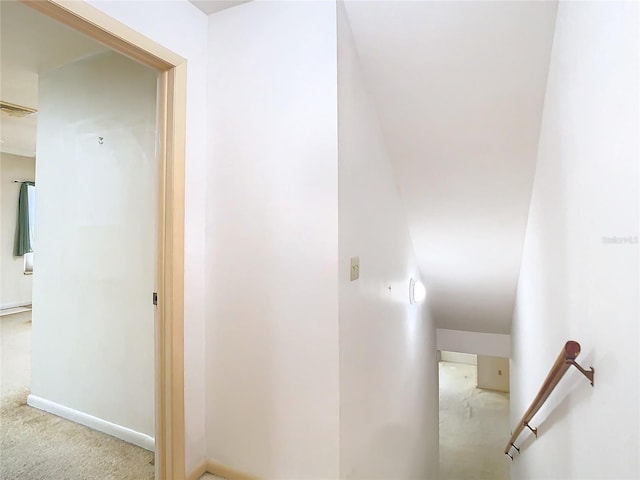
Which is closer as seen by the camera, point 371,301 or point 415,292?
point 371,301

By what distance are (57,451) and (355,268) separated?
6.47 feet

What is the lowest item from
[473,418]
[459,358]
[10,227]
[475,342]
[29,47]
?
[473,418]

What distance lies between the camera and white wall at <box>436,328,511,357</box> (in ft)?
15.1

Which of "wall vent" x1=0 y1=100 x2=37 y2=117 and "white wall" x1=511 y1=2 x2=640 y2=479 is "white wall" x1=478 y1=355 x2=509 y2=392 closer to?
"white wall" x1=511 y1=2 x2=640 y2=479

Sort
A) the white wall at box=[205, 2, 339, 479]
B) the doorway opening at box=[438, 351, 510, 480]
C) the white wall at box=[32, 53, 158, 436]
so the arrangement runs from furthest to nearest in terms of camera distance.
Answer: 1. the doorway opening at box=[438, 351, 510, 480]
2. the white wall at box=[32, 53, 158, 436]
3. the white wall at box=[205, 2, 339, 479]

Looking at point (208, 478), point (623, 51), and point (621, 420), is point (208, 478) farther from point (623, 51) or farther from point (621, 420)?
point (623, 51)

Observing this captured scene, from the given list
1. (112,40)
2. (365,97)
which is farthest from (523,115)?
(112,40)

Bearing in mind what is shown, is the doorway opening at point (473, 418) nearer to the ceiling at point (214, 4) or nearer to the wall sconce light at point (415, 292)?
the wall sconce light at point (415, 292)

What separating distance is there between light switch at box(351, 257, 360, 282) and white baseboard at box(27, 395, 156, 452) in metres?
1.44

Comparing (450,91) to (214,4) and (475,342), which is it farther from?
(475,342)

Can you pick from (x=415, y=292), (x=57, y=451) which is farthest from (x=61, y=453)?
(x=415, y=292)

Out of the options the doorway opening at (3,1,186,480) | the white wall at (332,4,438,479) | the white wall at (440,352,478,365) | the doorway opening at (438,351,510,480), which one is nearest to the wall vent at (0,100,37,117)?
the doorway opening at (3,1,186,480)

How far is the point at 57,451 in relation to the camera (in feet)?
6.69

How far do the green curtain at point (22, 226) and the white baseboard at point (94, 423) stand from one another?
4.21m
